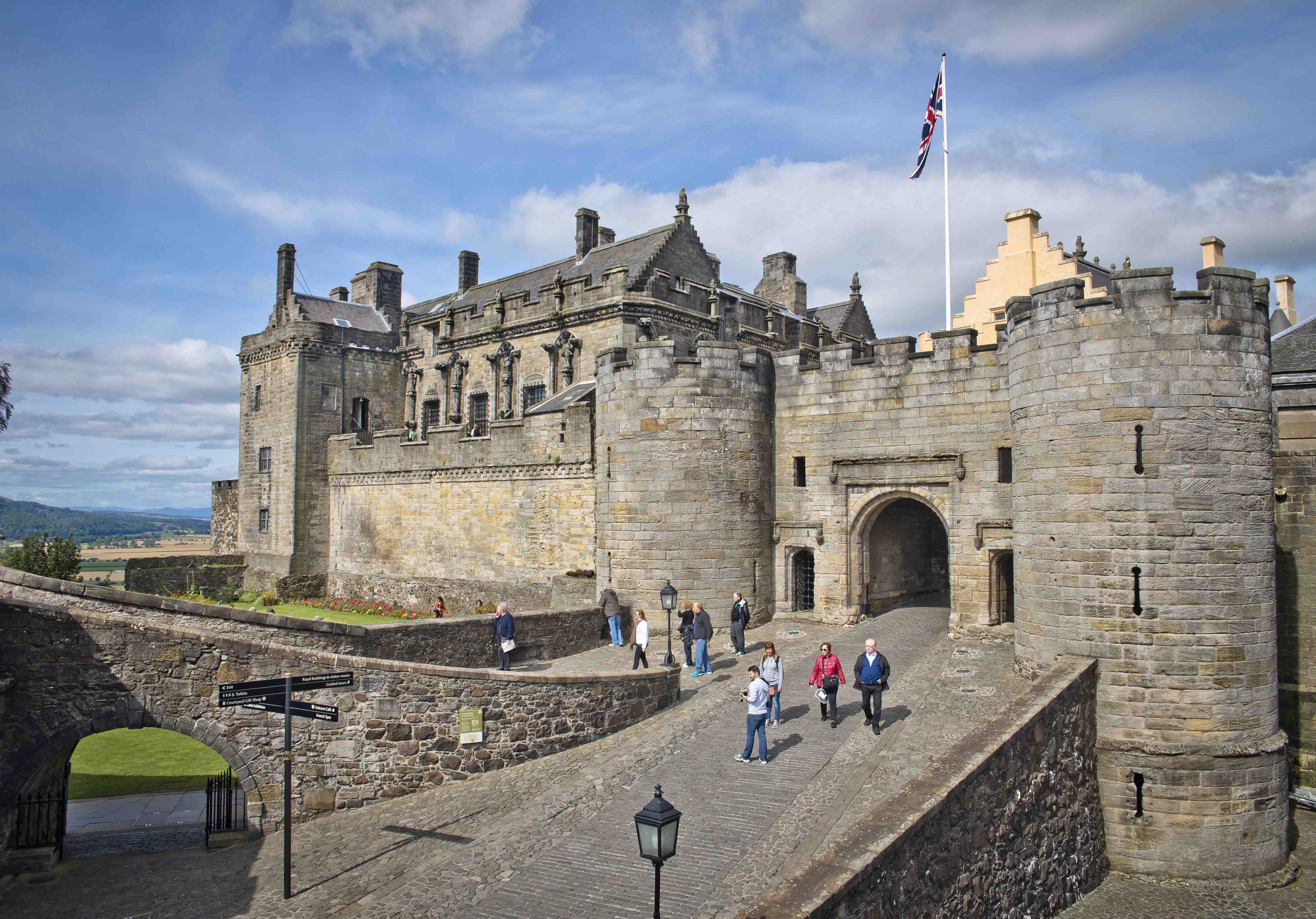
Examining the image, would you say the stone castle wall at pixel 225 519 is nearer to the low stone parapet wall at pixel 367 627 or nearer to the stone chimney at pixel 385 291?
the stone chimney at pixel 385 291

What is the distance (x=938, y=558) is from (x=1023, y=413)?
922 centimetres

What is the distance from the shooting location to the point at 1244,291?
1323 cm

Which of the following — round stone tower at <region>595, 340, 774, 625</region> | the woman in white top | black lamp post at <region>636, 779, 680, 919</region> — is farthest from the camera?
round stone tower at <region>595, 340, 774, 625</region>

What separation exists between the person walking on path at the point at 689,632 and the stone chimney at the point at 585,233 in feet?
61.3

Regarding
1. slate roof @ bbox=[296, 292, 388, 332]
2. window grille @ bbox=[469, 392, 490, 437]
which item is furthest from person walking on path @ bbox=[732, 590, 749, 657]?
slate roof @ bbox=[296, 292, 388, 332]

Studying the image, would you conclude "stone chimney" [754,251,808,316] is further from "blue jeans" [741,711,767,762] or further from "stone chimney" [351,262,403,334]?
"blue jeans" [741,711,767,762]

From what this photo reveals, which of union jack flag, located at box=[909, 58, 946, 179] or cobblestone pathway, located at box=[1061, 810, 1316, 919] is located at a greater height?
union jack flag, located at box=[909, 58, 946, 179]

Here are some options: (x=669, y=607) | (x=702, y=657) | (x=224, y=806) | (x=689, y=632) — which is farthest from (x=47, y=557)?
(x=702, y=657)

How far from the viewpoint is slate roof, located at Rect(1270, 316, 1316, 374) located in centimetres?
1719

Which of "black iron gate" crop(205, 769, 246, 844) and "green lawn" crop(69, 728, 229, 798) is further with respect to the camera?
"green lawn" crop(69, 728, 229, 798)

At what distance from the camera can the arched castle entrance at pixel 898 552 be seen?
1984cm

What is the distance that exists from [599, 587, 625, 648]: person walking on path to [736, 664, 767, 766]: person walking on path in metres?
7.99

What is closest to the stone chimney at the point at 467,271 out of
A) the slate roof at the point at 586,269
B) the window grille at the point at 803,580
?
the slate roof at the point at 586,269

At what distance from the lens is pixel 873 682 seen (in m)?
12.6
